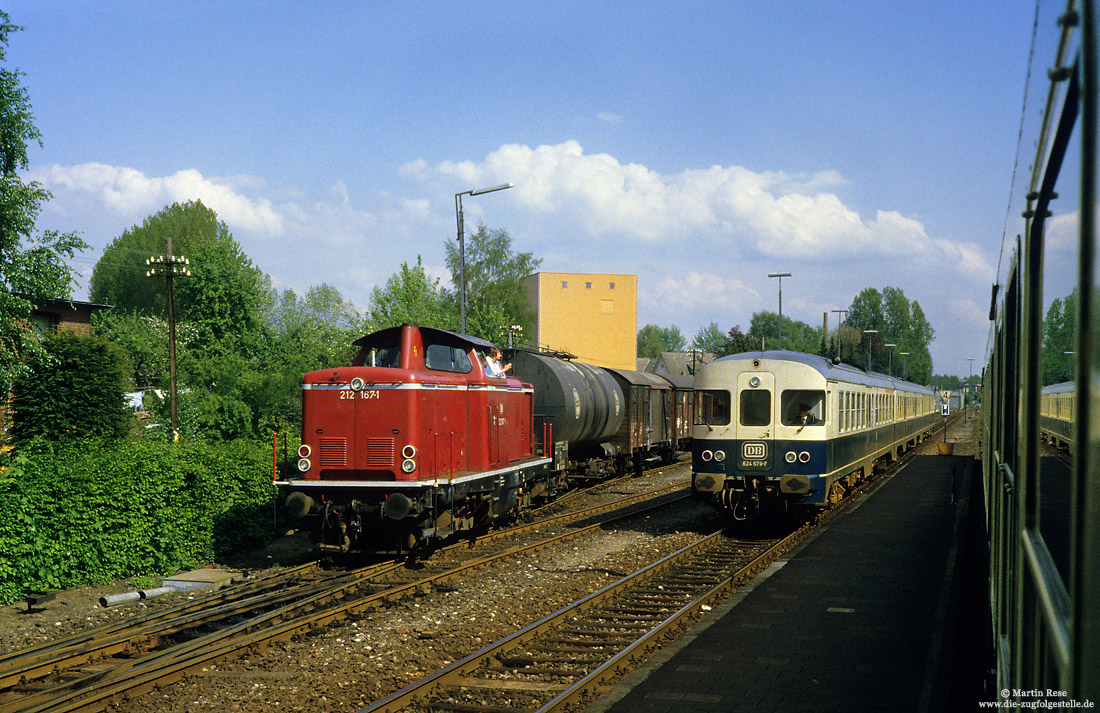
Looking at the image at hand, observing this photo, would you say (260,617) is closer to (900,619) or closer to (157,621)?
(157,621)

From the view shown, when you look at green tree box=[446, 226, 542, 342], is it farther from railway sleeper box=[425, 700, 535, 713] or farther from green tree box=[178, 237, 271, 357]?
railway sleeper box=[425, 700, 535, 713]

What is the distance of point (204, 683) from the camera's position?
7.52 metres

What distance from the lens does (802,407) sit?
A: 15078 mm

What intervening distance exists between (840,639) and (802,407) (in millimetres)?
6834

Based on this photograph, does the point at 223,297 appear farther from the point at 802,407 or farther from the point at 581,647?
the point at 581,647

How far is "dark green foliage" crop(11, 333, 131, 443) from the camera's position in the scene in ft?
89.7

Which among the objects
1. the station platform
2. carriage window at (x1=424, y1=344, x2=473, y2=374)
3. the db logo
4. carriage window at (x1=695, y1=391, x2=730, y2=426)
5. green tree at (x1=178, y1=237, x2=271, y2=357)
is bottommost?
the station platform

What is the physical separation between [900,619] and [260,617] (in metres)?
7.25

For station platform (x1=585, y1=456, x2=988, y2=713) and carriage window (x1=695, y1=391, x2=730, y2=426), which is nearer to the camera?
station platform (x1=585, y1=456, x2=988, y2=713)

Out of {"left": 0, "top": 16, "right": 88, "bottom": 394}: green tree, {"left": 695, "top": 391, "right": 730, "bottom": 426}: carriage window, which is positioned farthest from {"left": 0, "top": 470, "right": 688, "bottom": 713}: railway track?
{"left": 0, "top": 16, "right": 88, "bottom": 394}: green tree

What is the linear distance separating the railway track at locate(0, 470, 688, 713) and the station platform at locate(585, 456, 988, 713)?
153 inches

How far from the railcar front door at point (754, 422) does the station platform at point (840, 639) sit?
1.64 meters

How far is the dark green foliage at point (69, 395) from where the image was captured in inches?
1077

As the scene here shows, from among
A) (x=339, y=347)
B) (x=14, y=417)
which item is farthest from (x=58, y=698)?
(x=339, y=347)
